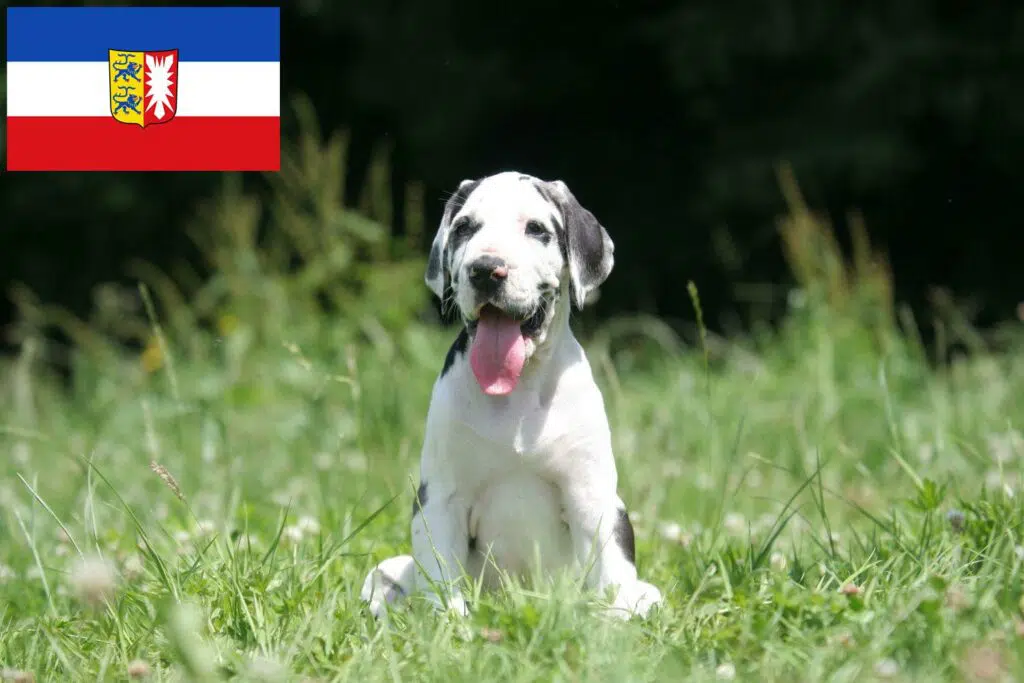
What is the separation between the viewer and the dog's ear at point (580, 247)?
300 centimetres

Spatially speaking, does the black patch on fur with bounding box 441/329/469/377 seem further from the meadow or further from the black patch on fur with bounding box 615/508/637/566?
the black patch on fur with bounding box 615/508/637/566

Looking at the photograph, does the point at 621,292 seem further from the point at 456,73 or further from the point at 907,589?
the point at 907,589

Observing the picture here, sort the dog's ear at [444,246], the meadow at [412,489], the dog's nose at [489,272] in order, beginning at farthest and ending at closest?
the dog's ear at [444,246], the dog's nose at [489,272], the meadow at [412,489]

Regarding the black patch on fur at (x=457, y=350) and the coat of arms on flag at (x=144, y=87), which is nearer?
the black patch on fur at (x=457, y=350)

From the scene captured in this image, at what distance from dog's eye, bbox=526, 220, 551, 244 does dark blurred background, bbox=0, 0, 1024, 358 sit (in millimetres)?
6235

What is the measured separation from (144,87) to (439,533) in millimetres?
2582

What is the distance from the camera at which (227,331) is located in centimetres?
731

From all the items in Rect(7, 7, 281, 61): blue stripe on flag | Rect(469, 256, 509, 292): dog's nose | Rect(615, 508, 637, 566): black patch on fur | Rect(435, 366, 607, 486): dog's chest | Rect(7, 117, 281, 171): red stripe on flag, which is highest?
Rect(7, 7, 281, 61): blue stripe on flag

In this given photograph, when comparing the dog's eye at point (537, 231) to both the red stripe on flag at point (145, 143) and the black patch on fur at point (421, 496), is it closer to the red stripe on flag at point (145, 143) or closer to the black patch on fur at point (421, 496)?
the black patch on fur at point (421, 496)

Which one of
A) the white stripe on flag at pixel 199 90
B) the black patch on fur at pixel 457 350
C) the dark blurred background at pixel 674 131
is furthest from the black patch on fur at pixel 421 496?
the dark blurred background at pixel 674 131

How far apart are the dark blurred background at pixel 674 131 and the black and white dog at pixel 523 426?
20.3 feet

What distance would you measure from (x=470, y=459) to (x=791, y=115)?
786 centimetres

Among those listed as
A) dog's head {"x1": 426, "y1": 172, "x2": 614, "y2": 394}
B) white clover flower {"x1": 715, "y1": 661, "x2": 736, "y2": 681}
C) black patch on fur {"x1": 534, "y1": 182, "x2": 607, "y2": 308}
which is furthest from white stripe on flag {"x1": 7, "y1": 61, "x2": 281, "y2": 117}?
white clover flower {"x1": 715, "y1": 661, "x2": 736, "y2": 681}

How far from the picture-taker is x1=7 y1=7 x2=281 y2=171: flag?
4.64m
